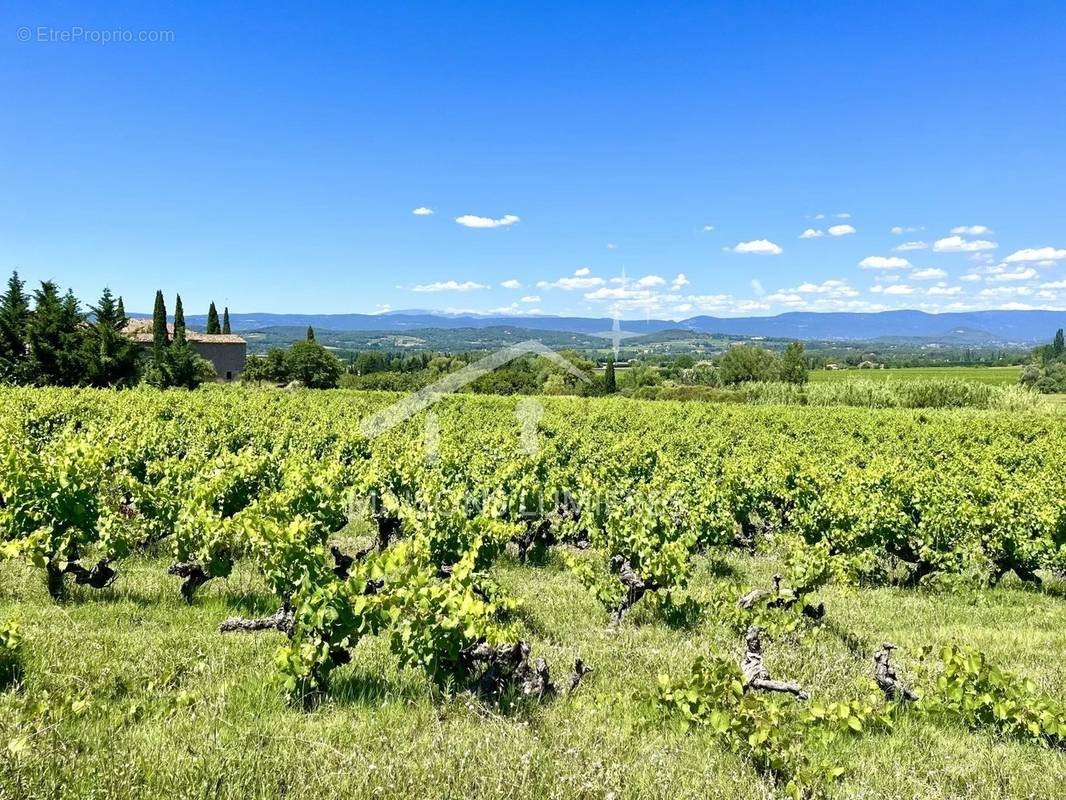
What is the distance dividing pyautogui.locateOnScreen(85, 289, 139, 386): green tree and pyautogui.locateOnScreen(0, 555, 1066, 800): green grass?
146 ft

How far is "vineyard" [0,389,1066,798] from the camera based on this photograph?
379 centimetres

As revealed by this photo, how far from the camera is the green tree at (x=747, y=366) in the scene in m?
71.0

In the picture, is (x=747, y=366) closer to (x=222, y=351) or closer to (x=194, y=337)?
(x=222, y=351)

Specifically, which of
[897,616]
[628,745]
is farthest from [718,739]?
[897,616]

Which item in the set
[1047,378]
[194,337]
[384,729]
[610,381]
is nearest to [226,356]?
[194,337]

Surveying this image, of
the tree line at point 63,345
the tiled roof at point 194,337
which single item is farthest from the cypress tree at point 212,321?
the tree line at point 63,345

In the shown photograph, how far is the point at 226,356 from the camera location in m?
83.9

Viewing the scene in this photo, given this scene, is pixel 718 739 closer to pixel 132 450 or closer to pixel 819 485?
pixel 819 485

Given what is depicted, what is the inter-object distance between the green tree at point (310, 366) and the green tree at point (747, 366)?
159 ft

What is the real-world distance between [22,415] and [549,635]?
1966 centimetres

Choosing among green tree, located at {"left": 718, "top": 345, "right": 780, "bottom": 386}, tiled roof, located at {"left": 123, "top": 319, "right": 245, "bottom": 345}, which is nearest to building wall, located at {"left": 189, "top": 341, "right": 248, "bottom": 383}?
tiled roof, located at {"left": 123, "top": 319, "right": 245, "bottom": 345}

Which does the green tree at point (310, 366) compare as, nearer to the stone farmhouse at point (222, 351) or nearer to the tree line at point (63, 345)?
the stone farmhouse at point (222, 351)

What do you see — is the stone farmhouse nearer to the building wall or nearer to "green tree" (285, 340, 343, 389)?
the building wall

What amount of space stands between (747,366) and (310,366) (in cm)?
5354
